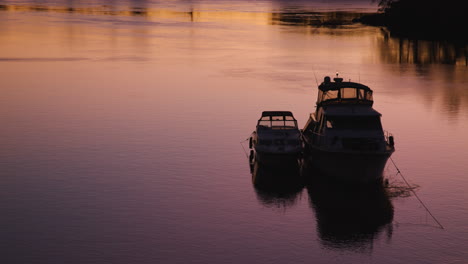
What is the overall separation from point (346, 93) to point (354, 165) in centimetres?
676

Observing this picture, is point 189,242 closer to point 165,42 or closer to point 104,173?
point 104,173

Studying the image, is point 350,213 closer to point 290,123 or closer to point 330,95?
point 330,95

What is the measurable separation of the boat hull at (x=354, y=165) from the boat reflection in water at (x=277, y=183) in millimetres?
2026

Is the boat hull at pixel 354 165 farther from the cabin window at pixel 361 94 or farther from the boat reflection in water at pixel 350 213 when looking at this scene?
the cabin window at pixel 361 94

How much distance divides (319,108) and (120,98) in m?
27.0

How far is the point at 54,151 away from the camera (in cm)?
4559

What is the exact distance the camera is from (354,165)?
125ft

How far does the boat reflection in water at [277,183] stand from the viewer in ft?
122

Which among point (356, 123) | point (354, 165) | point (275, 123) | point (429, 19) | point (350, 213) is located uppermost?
point (429, 19)

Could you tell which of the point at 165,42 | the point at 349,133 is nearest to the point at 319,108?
the point at 349,133

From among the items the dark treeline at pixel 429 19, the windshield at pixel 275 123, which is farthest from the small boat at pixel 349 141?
the dark treeline at pixel 429 19

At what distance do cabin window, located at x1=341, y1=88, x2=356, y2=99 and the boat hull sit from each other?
537 cm

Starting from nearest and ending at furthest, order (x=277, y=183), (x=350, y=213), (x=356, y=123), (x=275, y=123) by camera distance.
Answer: (x=350, y=213) < (x=356, y=123) < (x=277, y=183) < (x=275, y=123)

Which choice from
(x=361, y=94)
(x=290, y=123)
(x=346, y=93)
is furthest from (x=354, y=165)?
(x=290, y=123)
